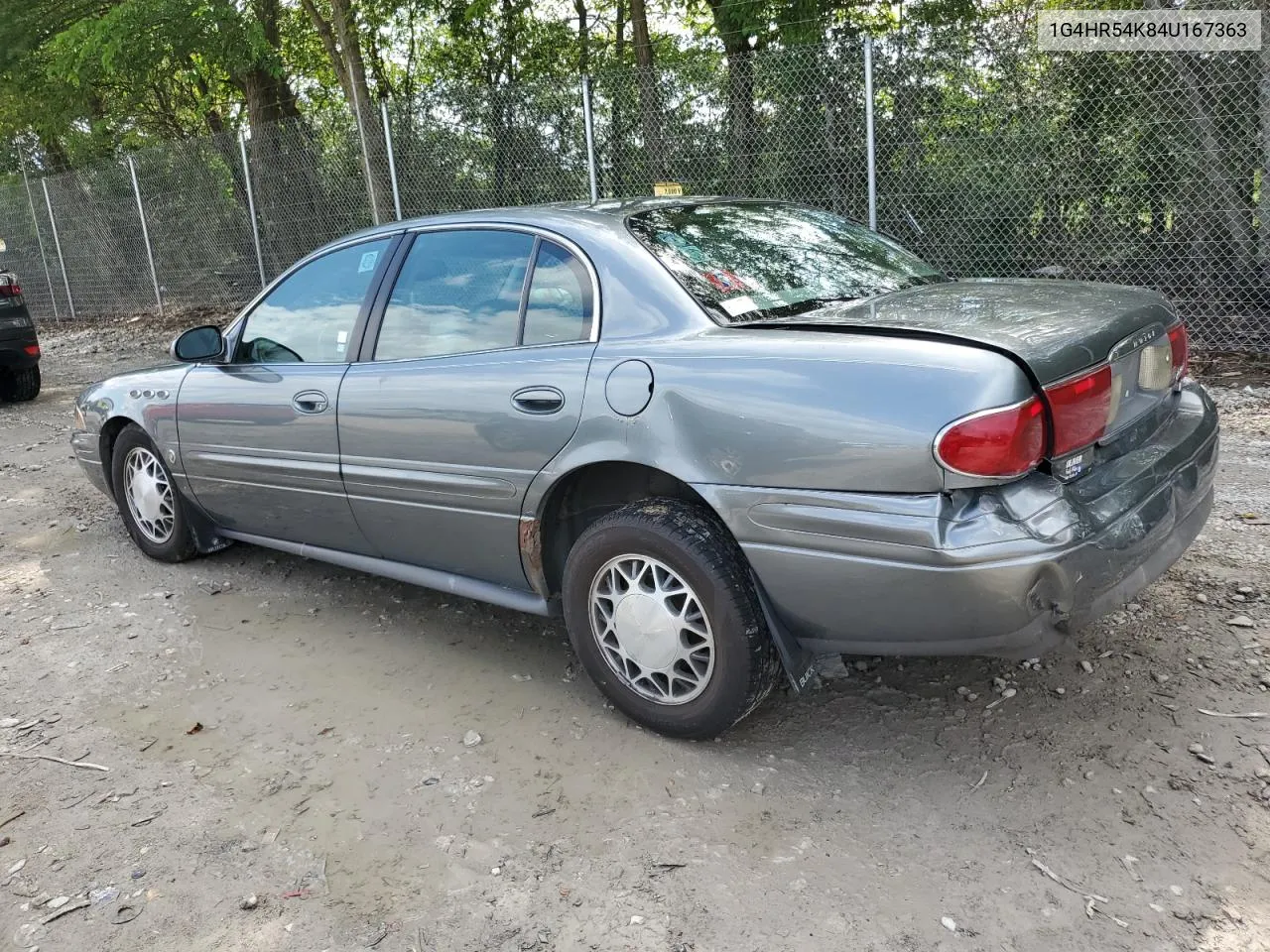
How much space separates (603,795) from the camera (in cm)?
278

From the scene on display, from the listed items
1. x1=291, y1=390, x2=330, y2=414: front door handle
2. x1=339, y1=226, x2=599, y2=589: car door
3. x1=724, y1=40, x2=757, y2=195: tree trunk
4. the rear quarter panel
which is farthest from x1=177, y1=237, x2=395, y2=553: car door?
x1=724, y1=40, x2=757, y2=195: tree trunk

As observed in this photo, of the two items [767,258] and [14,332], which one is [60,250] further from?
[767,258]

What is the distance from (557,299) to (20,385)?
29.0 ft

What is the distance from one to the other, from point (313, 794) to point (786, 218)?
2.53 m

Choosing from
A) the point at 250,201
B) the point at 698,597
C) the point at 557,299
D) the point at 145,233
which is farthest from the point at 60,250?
the point at 698,597

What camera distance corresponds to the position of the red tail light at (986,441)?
2340 millimetres

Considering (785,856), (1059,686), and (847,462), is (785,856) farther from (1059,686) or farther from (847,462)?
(1059,686)

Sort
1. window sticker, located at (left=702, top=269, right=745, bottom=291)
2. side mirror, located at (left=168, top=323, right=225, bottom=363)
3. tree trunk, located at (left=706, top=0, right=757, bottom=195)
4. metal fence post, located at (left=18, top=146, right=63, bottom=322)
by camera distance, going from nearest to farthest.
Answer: window sticker, located at (left=702, top=269, right=745, bottom=291) → side mirror, located at (left=168, top=323, right=225, bottom=363) → tree trunk, located at (left=706, top=0, right=757, bottom=195) → metal fence post, located at (left=18, top=146, right=63, bottom=322)

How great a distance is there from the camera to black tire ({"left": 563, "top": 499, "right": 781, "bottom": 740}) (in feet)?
8.96

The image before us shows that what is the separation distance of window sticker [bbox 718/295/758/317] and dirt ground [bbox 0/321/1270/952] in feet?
4.10

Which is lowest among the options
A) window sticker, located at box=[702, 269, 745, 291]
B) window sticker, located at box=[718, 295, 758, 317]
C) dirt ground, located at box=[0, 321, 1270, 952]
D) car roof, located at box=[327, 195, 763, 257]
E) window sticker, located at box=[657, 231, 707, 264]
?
dirt ground, located at box=[0, 321, 1270, 952]

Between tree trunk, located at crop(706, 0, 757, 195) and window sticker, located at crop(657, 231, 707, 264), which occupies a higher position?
tree trunk, located at crop(706, 0, 757, 195)

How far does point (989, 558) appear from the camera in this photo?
7.67 feet

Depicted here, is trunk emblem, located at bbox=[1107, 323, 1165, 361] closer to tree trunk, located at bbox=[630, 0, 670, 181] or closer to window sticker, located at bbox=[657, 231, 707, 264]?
window sticker, located at bbox=[657, 231, 707, 264]
